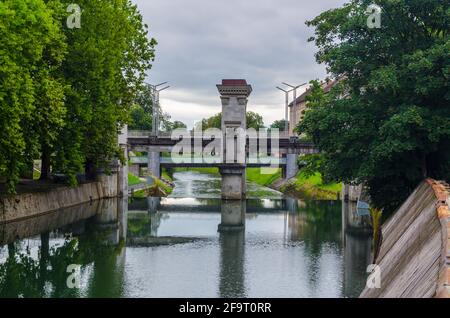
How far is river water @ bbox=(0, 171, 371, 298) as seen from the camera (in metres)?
28.3

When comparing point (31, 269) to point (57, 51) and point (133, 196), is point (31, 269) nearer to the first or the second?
point (57, 51)

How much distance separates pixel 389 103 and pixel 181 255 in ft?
56.4

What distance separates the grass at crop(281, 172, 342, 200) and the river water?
25.3 m

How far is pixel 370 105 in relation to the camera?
36.6 metres

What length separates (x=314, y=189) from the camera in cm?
9256

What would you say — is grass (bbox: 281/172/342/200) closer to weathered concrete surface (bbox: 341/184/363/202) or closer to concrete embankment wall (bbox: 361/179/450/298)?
weathered concrete surface (bbox: 341/184/363/202)

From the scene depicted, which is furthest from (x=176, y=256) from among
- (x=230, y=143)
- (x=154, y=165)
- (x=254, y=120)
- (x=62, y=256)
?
(x=254, y=120)

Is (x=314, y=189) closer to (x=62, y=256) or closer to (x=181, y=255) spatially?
(x=181, y=255)

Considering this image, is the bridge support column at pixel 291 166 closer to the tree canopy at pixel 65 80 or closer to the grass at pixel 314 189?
the grass at pixel 314 189

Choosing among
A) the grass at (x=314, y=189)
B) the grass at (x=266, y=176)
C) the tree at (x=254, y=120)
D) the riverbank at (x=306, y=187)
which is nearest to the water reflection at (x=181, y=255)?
the riverbank at (x=306, y=187)

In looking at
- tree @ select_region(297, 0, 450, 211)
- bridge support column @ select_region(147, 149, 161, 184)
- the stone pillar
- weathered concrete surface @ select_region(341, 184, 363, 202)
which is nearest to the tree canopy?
the stone pillar

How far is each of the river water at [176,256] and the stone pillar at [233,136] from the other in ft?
39.4

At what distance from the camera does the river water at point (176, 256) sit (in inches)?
1116
